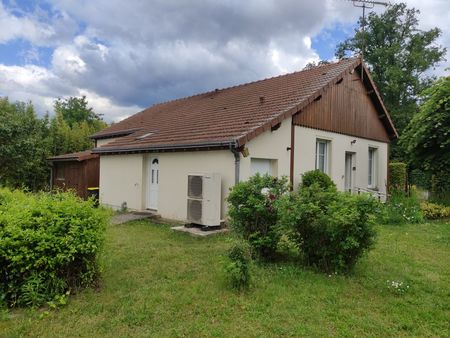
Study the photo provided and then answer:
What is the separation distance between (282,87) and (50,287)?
1062 cm

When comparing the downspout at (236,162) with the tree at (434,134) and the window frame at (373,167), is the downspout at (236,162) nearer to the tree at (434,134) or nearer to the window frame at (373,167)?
the tree at (434,134)

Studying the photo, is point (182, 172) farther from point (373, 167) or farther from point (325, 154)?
point (373, 167)

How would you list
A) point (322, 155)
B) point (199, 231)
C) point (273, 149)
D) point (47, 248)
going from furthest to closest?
point (322, 155), point (273, 149), point (199, 231), point (47, 248)

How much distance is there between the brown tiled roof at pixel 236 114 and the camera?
9609mm

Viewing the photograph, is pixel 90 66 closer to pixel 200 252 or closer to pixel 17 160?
pixel 17 160

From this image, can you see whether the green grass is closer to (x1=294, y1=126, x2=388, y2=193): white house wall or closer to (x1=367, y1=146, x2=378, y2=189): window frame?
(x1=294, y1=126, x2=388, y2=193): white house wall

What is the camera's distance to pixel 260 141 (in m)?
9.78

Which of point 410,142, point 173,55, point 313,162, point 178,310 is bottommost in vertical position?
point 178,310

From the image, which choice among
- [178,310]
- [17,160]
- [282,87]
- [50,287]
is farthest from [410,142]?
[17,160]

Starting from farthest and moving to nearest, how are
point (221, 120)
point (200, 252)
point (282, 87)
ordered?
point (282, 87) < point (221, 120) < point (200, 252)

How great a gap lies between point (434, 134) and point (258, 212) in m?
9.87

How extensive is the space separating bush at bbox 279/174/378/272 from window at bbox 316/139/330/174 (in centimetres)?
721

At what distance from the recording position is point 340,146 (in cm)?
1320

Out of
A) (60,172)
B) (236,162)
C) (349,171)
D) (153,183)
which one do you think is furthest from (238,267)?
(60,172)
